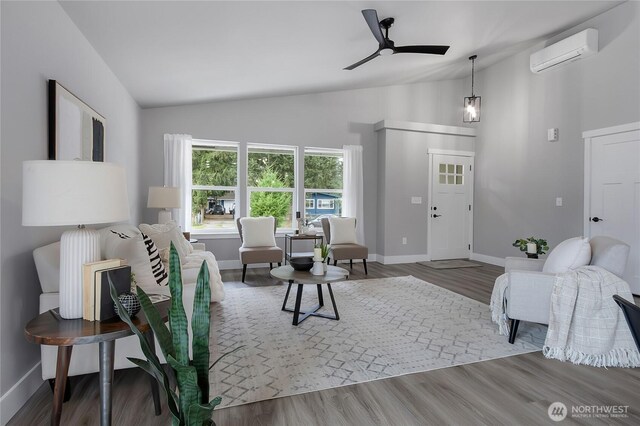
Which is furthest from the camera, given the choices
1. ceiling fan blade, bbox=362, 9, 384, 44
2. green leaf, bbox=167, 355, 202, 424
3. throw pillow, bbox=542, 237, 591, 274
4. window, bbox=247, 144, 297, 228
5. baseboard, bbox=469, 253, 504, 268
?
baseboard, bbox=469, 253, 504, 268

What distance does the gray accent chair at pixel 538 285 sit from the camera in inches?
96.5

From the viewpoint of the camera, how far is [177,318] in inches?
50.7

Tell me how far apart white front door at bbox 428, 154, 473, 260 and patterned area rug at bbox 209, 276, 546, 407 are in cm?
250

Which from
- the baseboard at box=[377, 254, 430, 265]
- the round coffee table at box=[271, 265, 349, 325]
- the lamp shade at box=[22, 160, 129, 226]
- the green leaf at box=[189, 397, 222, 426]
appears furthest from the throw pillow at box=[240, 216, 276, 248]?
the green leaf at box=[189, 397, 222, 426]

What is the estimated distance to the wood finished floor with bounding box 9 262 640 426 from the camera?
1.70 m

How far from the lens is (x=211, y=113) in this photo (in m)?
5.41

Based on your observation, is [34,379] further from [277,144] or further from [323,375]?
[277,144]

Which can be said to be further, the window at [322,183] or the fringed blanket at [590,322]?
the window at [322,183]

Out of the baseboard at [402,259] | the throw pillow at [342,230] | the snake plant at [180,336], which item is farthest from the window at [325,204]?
the snake plant at [180,336]

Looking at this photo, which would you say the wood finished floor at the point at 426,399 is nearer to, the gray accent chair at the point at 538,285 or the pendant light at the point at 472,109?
the gray accent chair at the point at 538,285

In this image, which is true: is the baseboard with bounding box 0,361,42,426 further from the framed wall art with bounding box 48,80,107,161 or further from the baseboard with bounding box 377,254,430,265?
the baseboard with bounding box 377,254,430,265

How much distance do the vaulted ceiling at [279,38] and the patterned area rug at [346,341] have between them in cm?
259

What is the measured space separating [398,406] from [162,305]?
1.37 meters


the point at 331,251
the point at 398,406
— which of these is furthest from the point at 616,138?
the point at 398,406
